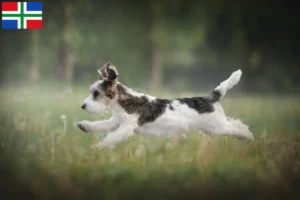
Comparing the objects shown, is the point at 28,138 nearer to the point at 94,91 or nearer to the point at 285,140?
the point at 94,91

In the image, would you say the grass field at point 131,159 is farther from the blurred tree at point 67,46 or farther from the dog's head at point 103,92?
the dog's head at point 103,92

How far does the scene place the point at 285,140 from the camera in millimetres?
3580

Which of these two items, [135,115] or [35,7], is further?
[35,7]

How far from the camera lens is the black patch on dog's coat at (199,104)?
322 cm

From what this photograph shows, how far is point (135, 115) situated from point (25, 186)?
122 centimetres

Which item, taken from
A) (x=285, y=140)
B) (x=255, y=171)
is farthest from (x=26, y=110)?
(x=285, y=140)

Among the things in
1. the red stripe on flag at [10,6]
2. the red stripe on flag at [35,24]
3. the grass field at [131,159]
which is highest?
the red stripe on flag at [10,6]

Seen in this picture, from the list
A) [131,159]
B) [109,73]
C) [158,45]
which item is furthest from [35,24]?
[131,159]

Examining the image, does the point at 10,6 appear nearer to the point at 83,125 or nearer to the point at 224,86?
the point at 83,125

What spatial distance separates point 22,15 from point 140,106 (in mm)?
1465

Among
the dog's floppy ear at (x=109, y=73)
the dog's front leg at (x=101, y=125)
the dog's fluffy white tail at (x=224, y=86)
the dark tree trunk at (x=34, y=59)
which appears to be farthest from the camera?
the dark tree trunk at (x=34, y=59)

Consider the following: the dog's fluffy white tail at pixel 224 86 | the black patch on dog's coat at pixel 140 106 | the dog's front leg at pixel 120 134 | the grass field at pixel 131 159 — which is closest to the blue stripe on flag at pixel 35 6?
the grass field at pixel 131 159

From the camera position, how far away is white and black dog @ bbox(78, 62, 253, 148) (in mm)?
3066

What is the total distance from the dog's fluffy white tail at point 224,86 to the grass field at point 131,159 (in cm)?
14
